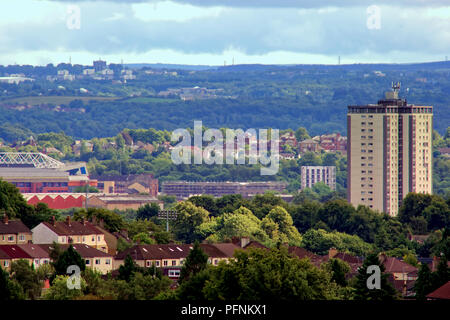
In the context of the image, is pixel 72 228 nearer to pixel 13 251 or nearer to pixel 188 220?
pixel 13 251

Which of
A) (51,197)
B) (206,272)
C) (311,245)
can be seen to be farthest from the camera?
(51,197)

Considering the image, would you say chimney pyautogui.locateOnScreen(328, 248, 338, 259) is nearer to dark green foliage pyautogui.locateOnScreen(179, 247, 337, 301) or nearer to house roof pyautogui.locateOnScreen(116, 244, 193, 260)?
house roof pyautogui.locateOnScreen(116, 244, 193, 260)

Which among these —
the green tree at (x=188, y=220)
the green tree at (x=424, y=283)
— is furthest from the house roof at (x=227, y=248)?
the green tree at (x=188, y=220)

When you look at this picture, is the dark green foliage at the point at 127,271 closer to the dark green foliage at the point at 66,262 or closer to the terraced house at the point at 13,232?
the dark green foliage at the point at 66,262

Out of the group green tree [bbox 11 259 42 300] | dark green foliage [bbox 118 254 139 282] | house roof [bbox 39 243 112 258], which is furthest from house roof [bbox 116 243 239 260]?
green tree [bbox 11 259 42 300]
